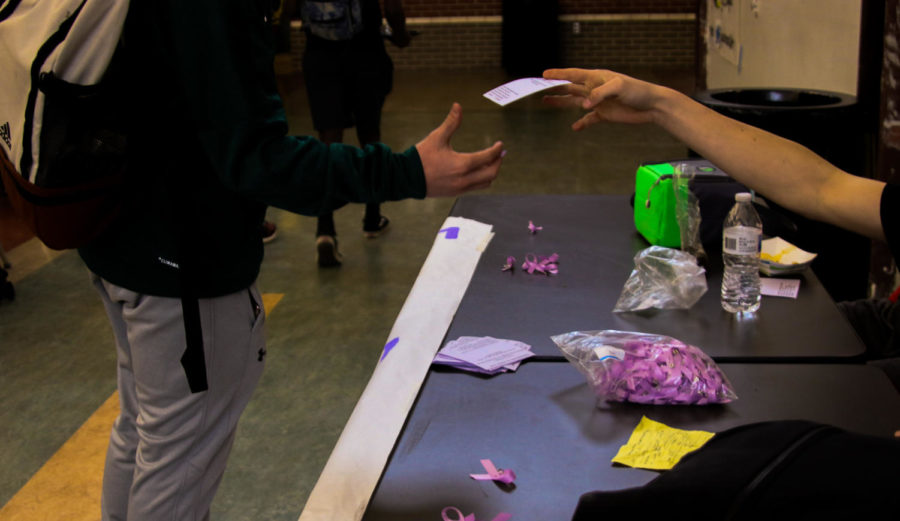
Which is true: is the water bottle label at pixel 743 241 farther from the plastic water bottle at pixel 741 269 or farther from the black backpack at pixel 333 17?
the black backpack at pixel 333 17

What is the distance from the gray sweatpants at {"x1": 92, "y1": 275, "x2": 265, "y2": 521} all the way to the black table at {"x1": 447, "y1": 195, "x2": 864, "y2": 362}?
0.43 meters

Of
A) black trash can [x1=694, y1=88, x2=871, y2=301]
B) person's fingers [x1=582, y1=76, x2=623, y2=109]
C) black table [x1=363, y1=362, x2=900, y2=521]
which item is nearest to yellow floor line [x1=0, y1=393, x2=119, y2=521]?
black table [x1=363, y1=362, x2=900, y2=521]

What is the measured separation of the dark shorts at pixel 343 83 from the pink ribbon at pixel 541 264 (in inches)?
74.6

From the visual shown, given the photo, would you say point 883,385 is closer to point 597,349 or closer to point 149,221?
point 597,349

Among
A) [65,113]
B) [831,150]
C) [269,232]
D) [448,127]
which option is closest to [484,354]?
[448,127]

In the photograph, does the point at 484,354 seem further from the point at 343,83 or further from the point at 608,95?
the point at 343,83

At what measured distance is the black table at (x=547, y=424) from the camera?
1.10 m

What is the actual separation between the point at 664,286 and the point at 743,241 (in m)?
0.19

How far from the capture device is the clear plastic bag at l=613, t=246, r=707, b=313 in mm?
1658

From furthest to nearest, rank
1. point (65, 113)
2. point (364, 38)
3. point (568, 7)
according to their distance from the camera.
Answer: point (568, 7) → point (364, 38) → point (65, 113)

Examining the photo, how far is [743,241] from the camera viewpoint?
5.30ft

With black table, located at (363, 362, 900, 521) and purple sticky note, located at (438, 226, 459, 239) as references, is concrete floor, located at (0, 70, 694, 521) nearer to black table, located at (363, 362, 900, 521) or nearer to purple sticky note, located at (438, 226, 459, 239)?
purple sticky note, located at (438, 226, 459, 239)

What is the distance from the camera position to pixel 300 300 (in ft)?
11.3

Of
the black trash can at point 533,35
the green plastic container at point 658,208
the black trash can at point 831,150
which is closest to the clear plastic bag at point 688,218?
the green plastic container at point 658,208
